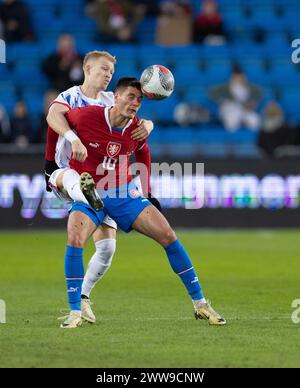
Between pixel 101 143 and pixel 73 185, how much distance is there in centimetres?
47

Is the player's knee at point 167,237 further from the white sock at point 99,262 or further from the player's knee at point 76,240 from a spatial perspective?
the white sock at point 99,262

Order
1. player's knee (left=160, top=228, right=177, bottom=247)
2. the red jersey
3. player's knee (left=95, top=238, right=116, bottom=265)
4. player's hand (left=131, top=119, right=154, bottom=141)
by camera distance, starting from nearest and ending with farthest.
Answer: player's knee (left=160, top=228, right=177, bottom=247) < the red jersey < player's hand (left=131, top=119, right=154, bottom=141) < player's knee (left=95, top=238, right=116, bottom=265)

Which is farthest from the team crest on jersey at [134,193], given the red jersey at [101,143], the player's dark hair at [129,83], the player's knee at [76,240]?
the player's dark hair at [129,83]

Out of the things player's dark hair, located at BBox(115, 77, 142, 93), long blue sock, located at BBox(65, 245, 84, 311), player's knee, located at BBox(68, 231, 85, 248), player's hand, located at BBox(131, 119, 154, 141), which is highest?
player's dark hair, located at BBox(115, 77, 142, 93)

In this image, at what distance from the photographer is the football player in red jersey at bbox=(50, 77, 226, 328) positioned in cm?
842

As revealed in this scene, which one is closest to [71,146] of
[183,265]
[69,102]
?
[69,102]

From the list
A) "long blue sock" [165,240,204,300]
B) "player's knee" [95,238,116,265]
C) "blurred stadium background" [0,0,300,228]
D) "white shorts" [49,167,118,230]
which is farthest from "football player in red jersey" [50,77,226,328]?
"blurred stadium background" [0,0,300,228]

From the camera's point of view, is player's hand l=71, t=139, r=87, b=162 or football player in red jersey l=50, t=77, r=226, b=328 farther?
football player in red jersey l=50, t=77, r=226, b=328

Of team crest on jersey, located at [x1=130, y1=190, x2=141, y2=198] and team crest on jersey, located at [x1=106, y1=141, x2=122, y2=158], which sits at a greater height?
team crest on jersey, located at [x1=106, y1=141, x2=122, y2=158]

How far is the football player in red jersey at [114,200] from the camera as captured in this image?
842cm

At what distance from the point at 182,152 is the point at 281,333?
Answer: 11074mm

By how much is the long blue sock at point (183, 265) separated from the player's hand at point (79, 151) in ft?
3.50

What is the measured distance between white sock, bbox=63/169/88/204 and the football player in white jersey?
160 millimetres

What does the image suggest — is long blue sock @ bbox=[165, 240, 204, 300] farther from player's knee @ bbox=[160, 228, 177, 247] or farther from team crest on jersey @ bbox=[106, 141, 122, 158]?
team crest on jersey @ bbox=[106, 141, 122, 158]
